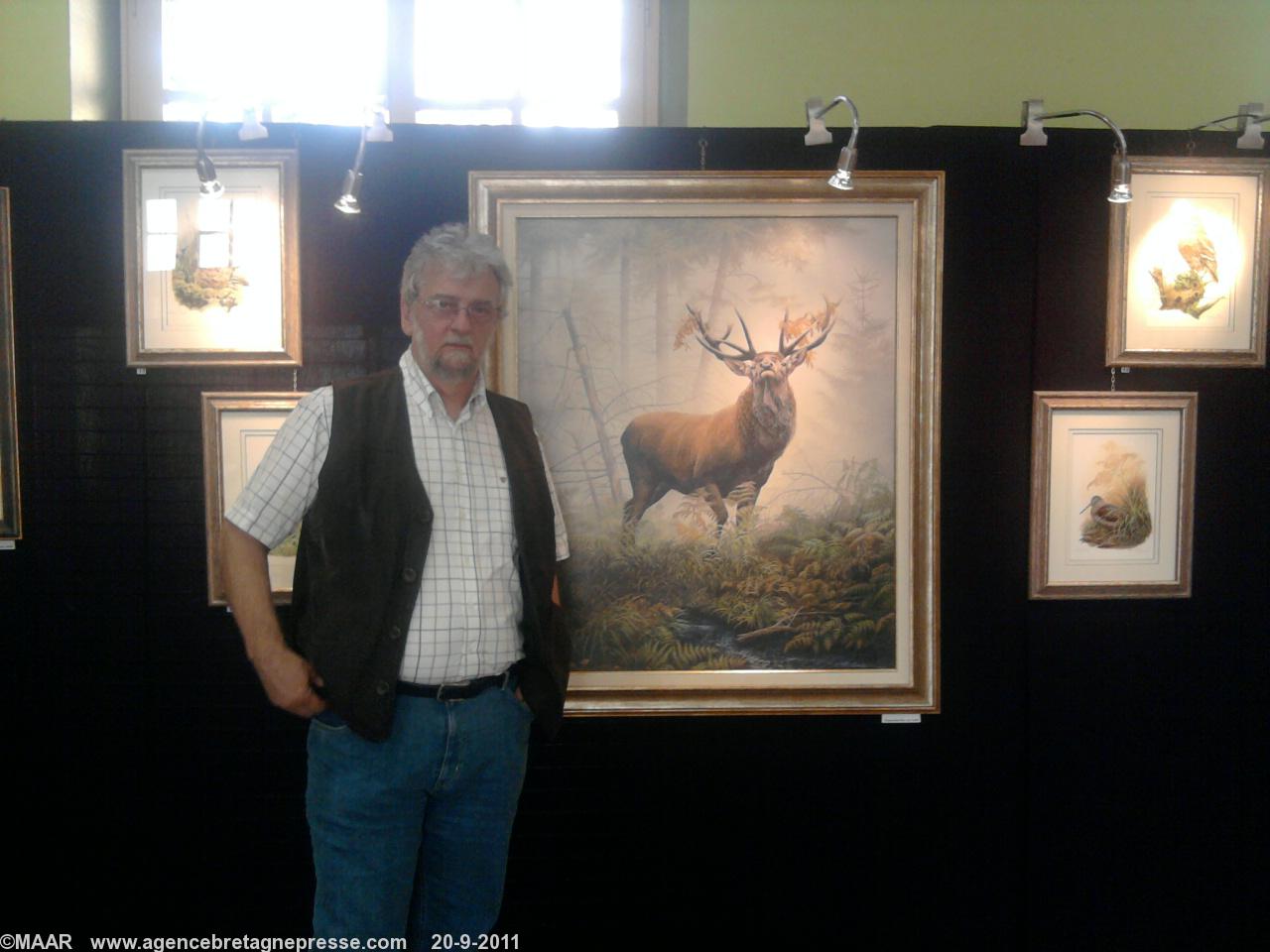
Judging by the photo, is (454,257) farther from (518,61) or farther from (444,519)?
(518,61)

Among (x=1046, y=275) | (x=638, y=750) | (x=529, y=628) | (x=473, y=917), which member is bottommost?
(x=473, y=917)

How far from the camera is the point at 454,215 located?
2.50 m

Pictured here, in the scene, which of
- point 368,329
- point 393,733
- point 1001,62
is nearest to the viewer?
point 393,733

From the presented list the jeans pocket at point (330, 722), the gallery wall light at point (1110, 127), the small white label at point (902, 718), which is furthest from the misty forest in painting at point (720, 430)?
the jeans pocket at point (330, 722)

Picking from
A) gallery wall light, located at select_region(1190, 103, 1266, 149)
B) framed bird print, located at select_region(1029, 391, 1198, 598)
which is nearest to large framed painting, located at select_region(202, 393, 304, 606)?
framed bird print, located at select_region(1029, 391, 1198, 598)

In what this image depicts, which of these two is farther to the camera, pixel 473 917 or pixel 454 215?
pixel 454 215

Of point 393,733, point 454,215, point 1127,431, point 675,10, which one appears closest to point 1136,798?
point 1127,431

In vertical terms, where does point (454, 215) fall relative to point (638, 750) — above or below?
above

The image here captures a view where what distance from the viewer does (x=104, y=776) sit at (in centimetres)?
252

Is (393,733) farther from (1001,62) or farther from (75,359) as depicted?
(1001,62)

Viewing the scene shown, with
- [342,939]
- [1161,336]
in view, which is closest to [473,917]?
[342,939]

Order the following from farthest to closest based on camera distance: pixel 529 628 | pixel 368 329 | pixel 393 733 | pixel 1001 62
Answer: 1. pixel 1001 62
2. pixel 368 329
3. pixel 529 628
4. pixel 393 733

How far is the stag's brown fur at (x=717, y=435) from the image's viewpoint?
2551 millimetres

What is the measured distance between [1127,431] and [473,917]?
2197 mm
